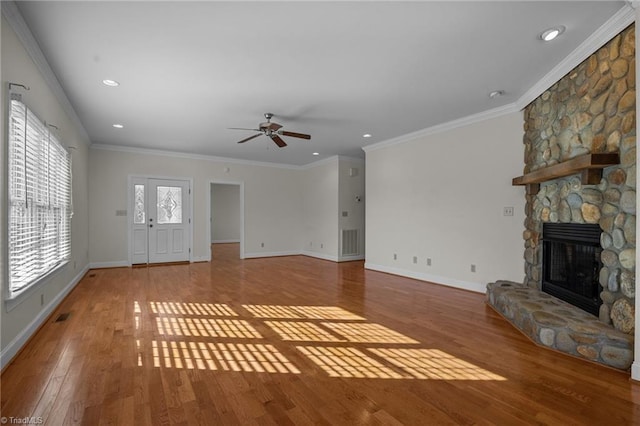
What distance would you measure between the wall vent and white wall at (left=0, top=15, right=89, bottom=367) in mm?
5177

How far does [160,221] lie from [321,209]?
3.81 m

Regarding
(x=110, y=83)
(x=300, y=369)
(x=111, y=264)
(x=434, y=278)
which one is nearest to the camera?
(x=300, y=369)

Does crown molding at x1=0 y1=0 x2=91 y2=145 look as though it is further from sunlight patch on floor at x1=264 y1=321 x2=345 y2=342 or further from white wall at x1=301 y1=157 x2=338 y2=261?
white wall at x1=301 y1=157 x2=338 y2=261

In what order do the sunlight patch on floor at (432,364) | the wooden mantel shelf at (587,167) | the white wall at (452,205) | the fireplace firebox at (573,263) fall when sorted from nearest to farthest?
1. the sunlight patch on floor at (432,364)
2. the wooden mantel shelf at (587,167)
3. the fireplace firebox at (573,263)
4. the white wall at (452,205)

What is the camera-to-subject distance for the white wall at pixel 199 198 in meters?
6.36

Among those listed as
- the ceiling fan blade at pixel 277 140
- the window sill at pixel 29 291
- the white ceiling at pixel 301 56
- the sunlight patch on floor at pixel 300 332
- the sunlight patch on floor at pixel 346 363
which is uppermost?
the white ceiling at pixel 301 56

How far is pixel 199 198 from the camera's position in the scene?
7422mm

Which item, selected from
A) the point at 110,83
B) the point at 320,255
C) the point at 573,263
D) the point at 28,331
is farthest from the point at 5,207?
the point at 320,255

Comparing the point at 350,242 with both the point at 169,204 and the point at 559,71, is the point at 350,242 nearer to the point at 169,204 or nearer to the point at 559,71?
the point at 169,204

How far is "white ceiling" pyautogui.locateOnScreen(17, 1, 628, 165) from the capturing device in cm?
225

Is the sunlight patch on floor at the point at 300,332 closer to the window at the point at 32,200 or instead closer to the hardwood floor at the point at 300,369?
the hardwood floor at the point at 300,369

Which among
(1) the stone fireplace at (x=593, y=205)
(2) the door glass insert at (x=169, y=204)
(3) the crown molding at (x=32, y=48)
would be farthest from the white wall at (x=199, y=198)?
(1) the stone fireplace at (x=593, y=205)

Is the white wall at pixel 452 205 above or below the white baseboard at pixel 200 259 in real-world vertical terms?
above

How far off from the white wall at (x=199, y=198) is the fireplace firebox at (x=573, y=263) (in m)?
6.18
